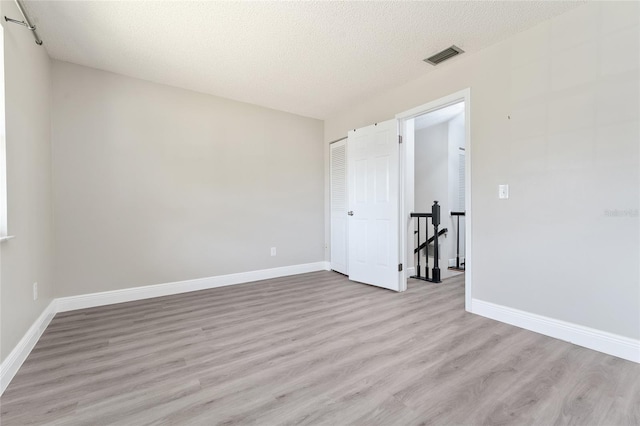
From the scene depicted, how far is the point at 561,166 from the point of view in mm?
2246

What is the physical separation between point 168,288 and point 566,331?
13.2 ft

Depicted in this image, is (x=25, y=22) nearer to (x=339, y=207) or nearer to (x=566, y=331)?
(x=339, y=207)

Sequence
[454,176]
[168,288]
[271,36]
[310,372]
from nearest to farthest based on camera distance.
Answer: [310,372] → [271,36] → [168,288] → [454,176]

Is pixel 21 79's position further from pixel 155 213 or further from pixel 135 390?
pixel 135 390

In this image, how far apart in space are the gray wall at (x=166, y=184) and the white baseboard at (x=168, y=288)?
7 cm

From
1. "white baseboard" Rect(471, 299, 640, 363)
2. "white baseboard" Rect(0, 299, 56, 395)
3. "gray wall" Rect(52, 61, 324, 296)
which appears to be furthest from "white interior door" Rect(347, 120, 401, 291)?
"white baseboard" Rect(0, 299, 56, 395)

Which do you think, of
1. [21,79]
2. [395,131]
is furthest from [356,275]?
[21,79]

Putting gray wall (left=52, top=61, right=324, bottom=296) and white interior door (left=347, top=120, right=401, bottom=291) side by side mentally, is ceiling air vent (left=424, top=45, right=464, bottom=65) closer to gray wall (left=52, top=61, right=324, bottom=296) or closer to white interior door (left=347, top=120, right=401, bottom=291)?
white interior door (left=347, top=120, right=401, bottom=291)

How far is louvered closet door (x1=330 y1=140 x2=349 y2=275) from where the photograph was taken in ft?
14.8

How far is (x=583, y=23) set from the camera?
212 centimetres

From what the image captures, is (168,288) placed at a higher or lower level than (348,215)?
lower

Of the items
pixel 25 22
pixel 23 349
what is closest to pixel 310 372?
pixel 23 349

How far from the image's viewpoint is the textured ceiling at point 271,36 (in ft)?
7.11

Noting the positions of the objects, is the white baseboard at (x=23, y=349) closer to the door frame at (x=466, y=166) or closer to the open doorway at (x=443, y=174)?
the door frame at (x=466, y=166)
